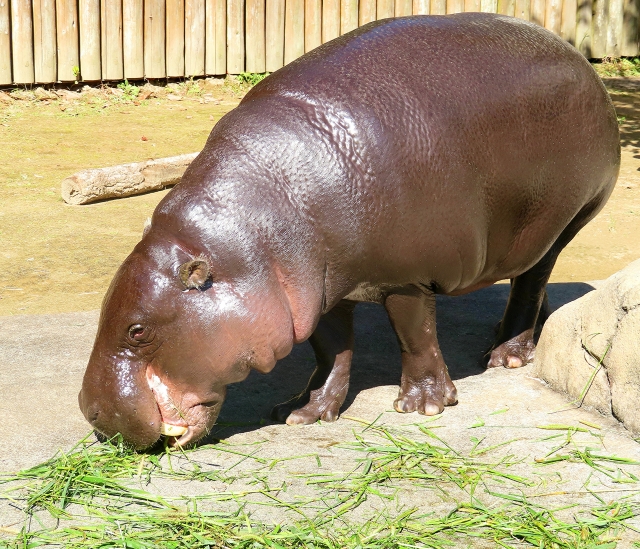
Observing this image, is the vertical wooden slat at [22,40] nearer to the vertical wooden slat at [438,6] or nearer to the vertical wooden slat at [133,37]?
the vertical wooden slat at [133,37]

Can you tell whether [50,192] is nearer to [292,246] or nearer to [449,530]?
[292,246]

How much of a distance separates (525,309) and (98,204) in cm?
437

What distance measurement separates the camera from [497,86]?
3934 mm

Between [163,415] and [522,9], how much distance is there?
9.97m

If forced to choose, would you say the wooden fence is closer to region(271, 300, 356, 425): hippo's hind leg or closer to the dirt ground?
the dirt ground

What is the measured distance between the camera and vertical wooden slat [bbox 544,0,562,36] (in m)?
12.3

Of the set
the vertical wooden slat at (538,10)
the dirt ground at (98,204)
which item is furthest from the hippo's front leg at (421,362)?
the vertical wooden slat at (538,10)

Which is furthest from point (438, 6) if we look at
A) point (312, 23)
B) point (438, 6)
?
point (312, 23)

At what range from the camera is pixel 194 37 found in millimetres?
11039

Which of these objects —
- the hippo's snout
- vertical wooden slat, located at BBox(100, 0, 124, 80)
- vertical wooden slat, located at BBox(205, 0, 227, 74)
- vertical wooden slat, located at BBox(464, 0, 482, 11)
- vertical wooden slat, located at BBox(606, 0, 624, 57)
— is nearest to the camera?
the hippo's snout

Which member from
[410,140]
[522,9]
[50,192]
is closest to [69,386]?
[410,140]

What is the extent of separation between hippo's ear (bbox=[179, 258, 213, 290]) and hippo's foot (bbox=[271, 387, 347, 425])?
0.91 metres

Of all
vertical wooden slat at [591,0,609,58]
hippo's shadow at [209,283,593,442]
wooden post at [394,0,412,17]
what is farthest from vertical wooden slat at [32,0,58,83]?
vertical wooden slat at [591,0,609,58]

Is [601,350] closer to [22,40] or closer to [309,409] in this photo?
[309,409]
